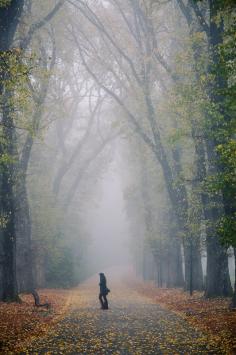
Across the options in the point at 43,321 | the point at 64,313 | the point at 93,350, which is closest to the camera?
the point at 93,350

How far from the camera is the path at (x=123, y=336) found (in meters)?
9.23

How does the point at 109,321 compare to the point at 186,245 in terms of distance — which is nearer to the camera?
the point at 109,321

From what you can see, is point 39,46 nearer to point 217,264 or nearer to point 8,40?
point 8,40

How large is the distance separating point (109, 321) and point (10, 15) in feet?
41.9

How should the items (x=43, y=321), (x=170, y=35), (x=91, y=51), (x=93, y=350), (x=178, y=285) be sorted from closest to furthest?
(x=93, y=350)
(x=43, y=321)
(x=170, y=35)
(x=91, y=51)
(x=178, y=285)

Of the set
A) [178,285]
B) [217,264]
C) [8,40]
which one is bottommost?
[178,285]

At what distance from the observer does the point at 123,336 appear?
35.6 feet

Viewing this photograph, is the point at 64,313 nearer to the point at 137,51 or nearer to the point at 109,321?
the point at 109,321

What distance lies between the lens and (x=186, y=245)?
23.0 metres

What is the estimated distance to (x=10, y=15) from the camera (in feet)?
52.6

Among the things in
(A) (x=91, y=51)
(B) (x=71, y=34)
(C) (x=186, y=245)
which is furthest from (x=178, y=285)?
(B) (x=71, y=34)

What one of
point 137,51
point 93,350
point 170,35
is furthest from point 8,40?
point 93,350

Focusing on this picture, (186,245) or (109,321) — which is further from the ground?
(186,245)

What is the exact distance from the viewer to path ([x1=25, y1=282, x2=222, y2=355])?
923 centimetres
